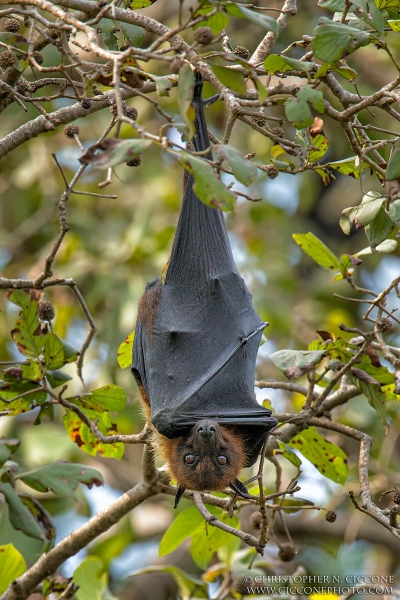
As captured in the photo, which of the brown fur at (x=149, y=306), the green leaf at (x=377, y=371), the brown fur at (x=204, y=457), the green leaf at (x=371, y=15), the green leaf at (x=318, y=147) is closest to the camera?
the green leaf at (x=371, y=15)

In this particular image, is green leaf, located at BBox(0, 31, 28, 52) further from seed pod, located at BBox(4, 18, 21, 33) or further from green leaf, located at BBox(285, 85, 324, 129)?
green leaf, located at BBox(285, 85, 324, 129)

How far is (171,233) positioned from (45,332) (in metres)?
4.76

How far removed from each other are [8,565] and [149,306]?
1793mm

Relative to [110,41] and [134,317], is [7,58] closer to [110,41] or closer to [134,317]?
[110,41]

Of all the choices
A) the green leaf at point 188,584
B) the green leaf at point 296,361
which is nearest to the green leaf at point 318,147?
the green leaf at point 296,361

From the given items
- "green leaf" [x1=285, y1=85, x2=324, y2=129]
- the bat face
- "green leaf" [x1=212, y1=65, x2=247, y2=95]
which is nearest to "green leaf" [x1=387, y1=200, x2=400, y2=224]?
"green leaf" [x1=285, y1=85, x2=324, y2=129]

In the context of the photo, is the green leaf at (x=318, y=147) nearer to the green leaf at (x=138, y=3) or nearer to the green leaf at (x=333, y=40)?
the green leaf at (x=333, y=40)

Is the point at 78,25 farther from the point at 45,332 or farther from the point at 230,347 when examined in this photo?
the point at 230,347

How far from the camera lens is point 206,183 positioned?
242 cm

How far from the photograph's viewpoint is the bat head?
13.7 feet

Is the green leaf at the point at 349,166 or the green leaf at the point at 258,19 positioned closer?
A: the green leaf at the point at 258,19

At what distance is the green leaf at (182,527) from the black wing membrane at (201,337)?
0.52 m

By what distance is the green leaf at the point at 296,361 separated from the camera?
3977 millimetres

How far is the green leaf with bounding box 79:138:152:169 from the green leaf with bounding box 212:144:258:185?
255mm
